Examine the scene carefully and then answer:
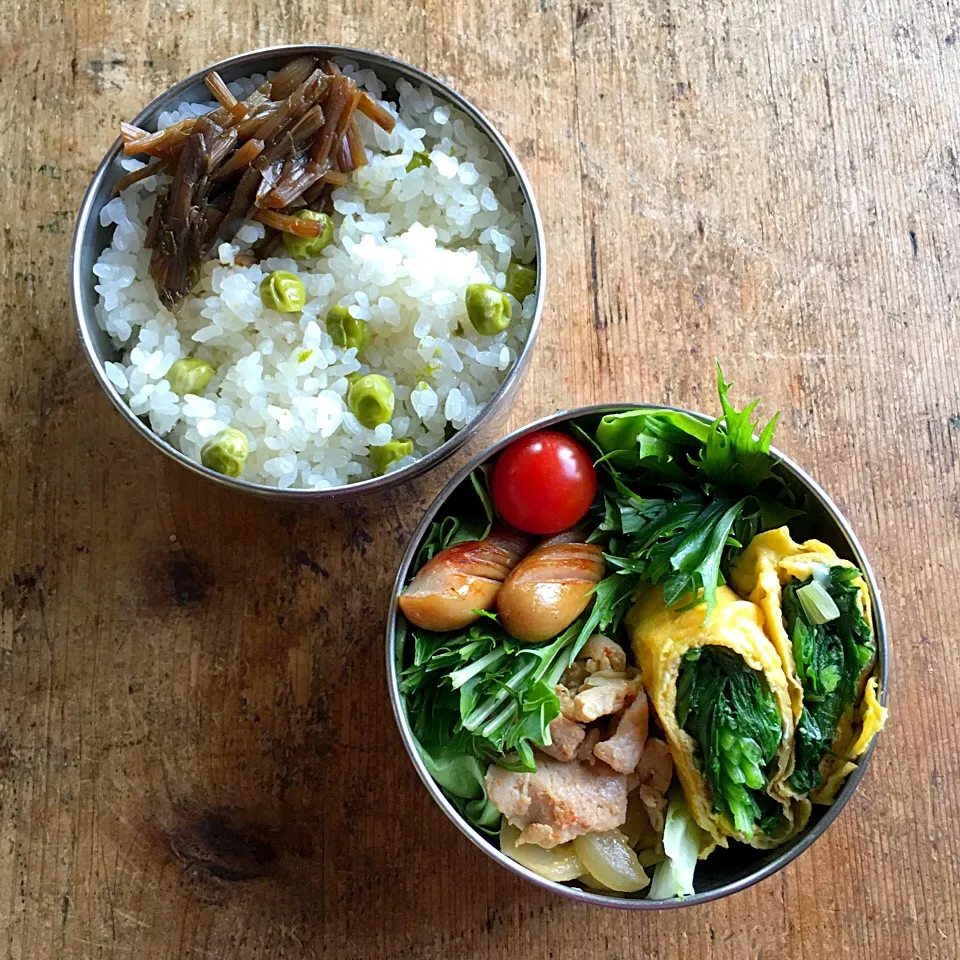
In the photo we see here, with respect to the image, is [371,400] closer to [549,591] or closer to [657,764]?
[549,591]

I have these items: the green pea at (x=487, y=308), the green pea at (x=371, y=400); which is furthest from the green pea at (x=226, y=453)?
the green pea at (x=487, y=308)

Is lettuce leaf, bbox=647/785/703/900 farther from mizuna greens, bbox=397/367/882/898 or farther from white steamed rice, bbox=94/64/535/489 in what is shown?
white steamed rice, bbox=94/64/535/489

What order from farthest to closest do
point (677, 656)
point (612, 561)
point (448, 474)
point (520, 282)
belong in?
point (448, 474) → point (520, 282) → point (612, 561) → point (677, 656)

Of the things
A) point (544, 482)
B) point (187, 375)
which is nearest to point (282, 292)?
point (187, 375)

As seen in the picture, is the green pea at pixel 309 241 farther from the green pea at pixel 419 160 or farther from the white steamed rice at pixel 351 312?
the green pea at pixel 419 160

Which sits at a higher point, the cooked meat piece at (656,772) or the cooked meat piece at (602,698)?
the cooked meat piece at (602,698)

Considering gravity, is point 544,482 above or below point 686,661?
above
